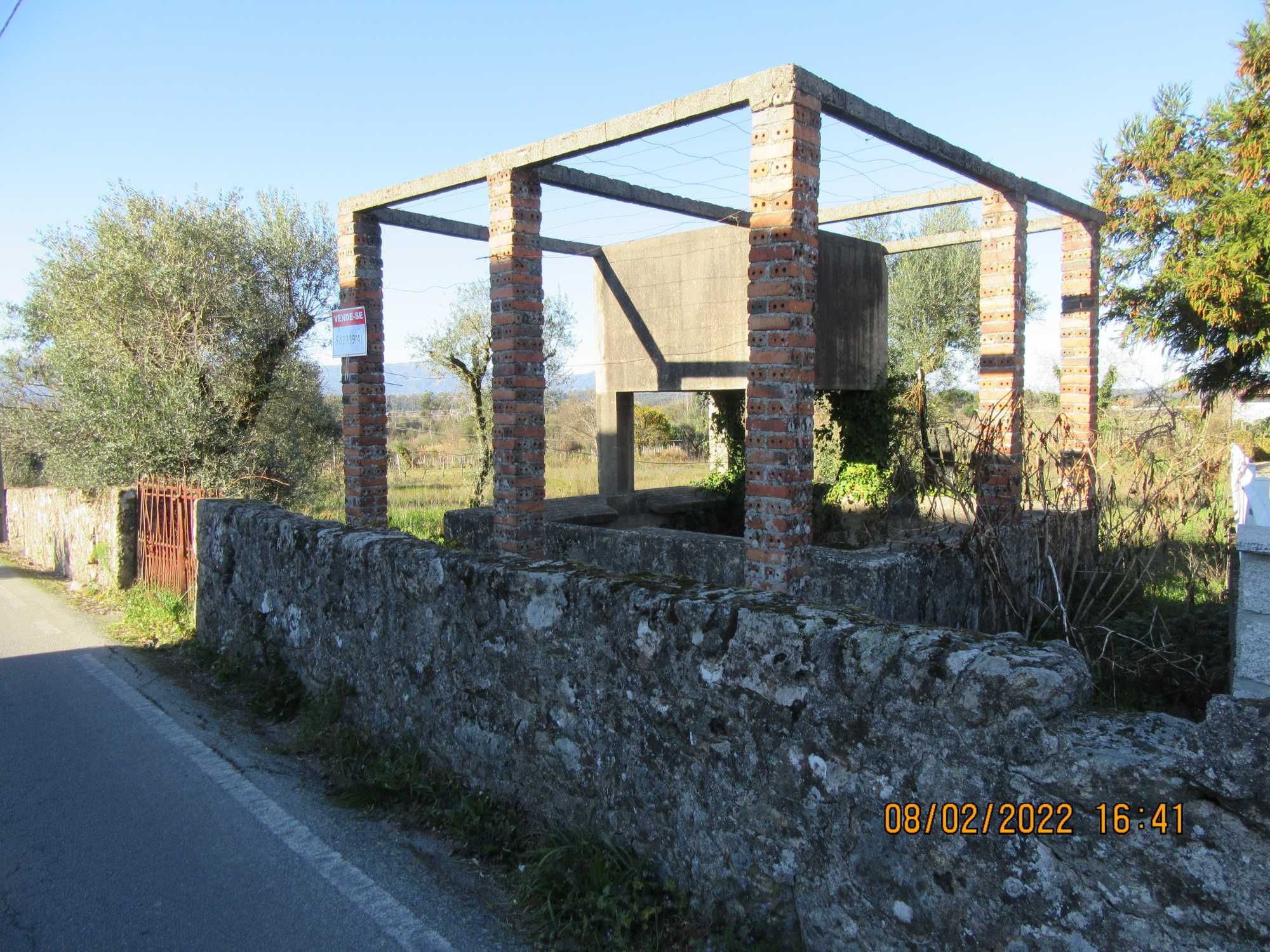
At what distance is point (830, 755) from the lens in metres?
2.65

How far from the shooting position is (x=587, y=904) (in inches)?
126

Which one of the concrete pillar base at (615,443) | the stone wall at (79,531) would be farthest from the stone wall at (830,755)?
the concrete pillar base at (615,443)

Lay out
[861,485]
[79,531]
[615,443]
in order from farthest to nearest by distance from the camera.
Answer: [615,443], [861,485], [79,531]

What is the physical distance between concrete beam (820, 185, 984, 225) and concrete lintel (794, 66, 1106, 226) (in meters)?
0.46

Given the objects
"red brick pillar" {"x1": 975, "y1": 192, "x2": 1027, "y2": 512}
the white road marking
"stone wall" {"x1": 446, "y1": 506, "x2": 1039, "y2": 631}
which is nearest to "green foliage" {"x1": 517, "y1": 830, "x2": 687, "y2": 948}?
the white road marking

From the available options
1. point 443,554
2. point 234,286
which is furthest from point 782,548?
point 234,286

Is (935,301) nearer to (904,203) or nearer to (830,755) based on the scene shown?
(904,203)

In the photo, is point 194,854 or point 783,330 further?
point 783,330

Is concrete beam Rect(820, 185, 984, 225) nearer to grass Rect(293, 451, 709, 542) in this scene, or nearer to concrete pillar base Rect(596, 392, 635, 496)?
concrete pillar base Rect(596, 392, 635, 496)

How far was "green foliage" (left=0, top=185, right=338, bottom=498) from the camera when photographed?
38.2ft

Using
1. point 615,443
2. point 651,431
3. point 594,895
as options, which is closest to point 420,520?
point 615,443

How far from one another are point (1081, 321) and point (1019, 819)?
821 centimetres

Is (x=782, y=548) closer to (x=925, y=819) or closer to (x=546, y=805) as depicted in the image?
(x=546, y=805)

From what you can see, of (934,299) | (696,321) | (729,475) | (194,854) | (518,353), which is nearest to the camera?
(194,854)
